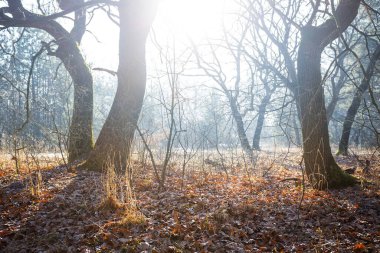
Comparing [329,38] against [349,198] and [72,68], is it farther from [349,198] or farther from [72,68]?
[72,68]

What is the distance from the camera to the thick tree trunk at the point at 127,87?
7371 mm

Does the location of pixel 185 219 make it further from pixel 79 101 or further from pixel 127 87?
pixel 79 101

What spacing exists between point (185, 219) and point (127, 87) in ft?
13.3

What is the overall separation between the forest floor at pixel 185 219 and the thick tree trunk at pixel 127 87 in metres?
1.12

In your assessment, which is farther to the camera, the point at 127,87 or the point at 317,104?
the point at 127,87

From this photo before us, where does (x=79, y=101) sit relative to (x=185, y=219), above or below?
above

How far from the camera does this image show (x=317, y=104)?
6.45 meters

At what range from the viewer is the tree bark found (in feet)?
20.8

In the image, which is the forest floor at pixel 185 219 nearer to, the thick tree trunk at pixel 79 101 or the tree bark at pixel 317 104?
the tree bark at pixel 317 104

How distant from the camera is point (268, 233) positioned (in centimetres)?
442

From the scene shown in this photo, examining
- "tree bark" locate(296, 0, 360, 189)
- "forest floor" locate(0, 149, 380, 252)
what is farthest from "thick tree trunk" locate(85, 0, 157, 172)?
"tree bark" locate(296, 0, 360, 189)

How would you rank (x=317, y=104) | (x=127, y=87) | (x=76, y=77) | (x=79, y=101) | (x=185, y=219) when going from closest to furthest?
(x=185, y=219) < (x=317, y=104) < (x=127, y=87) < (x=79, y=101) < (x=76, y=77)

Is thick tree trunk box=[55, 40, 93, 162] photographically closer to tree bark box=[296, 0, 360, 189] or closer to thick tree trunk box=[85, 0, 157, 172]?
thick tree trunk box=[85, 0, 157, 172]

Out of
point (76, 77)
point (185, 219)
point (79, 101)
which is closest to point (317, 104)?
point (185, 219)
